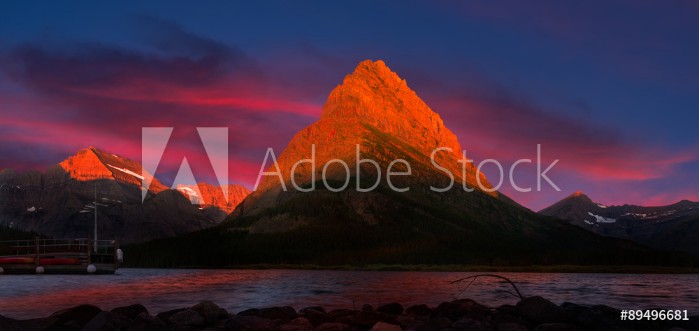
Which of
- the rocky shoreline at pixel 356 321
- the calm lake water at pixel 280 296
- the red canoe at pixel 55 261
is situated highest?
the rocky shoreline at pixel 356 321

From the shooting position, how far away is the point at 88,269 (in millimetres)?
161250

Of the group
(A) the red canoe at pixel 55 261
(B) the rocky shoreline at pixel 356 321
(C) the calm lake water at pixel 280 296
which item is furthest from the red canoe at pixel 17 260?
(B) the rocky shoreline at pixel 356 321

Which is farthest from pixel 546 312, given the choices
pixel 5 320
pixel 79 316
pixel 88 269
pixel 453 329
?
pixel 88 269

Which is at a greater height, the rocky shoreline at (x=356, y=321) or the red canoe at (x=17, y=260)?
the rocky shoreline at (x=356, y=321)

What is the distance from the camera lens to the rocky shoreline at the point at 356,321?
32469 mm

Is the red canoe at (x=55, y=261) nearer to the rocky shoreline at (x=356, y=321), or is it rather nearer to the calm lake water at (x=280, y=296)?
the calm lake water at (x=280, y=296)

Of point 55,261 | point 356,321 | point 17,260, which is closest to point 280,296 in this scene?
point 356,321

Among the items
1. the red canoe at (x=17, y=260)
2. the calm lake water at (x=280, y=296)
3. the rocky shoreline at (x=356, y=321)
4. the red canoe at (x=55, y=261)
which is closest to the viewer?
the rocky shoreline at (x=356, y=321)

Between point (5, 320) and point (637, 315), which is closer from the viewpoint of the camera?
point (5, 320)

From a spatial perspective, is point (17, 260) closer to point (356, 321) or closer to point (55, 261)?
point (55, 261)

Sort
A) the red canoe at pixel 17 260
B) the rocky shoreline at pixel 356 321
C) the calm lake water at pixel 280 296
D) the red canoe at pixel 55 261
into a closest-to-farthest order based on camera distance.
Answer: the rocky shoreline at pixel 356 321 → the calm lake water at pixel 280 296 → the red canoe at pixel 17 260 → the red canoe at pixel 55 261

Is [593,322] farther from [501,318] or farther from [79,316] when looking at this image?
[79,316]

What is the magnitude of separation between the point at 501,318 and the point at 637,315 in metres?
10.8

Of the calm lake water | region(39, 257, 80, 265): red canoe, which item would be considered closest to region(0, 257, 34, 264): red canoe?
region(39, 257, 80, 265): red canoe
